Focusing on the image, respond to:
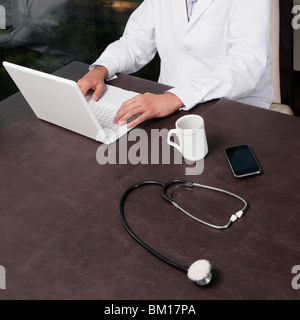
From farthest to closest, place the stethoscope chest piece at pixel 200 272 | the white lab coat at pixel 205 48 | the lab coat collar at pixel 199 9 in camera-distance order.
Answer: the lab coat collar at pixel 199 9
the white lab coat at pixel 205 48
the stethoscope chest piece at pixel 200 272

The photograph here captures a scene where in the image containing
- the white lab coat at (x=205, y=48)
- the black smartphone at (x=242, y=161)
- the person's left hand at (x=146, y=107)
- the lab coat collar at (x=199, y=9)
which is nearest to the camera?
the black smartphone at (x=242, y=161)

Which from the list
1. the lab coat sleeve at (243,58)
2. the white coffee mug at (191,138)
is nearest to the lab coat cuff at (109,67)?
the lab coat sleeve at (243,58)

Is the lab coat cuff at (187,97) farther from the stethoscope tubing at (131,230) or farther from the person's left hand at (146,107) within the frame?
the stethoscope tubing at (131,230)

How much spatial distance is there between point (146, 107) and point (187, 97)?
13 centimetres

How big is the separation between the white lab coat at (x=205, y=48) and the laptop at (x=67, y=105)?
0.70ft

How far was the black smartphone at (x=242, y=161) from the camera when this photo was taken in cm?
102

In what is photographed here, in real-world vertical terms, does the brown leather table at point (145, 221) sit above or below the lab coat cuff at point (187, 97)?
below

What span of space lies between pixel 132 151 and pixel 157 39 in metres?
0.66

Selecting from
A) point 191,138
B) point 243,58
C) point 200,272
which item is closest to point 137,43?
point 243,58

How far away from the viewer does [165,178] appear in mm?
1067

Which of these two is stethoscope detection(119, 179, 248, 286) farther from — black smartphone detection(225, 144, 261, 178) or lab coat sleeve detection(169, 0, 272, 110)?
lab coat sleeve detection(169, 0, 272, 110)

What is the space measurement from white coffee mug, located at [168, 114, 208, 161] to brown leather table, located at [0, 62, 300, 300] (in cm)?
4

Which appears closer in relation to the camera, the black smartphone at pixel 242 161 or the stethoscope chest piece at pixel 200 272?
the stethoscope chest piece at pixel 200 272

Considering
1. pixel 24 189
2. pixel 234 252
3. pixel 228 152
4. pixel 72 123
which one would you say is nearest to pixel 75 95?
pixel 72 123
